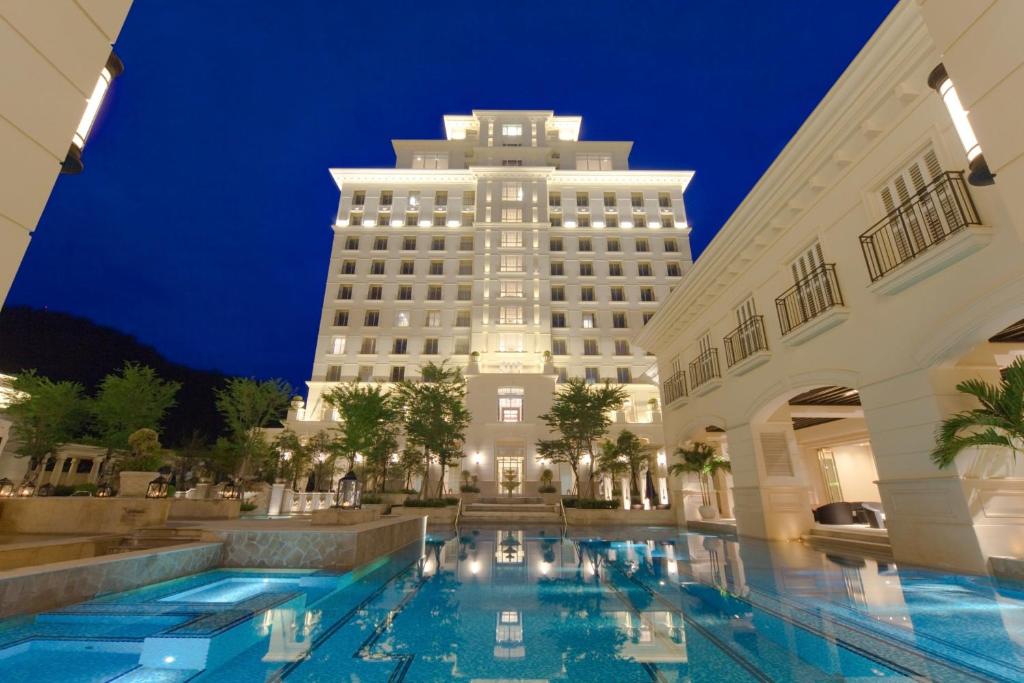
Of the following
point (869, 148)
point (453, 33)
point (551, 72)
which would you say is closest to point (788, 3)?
point (551, 72)

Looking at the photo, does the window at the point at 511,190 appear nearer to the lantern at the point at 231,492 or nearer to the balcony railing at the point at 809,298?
the lantern at the point at 231,492

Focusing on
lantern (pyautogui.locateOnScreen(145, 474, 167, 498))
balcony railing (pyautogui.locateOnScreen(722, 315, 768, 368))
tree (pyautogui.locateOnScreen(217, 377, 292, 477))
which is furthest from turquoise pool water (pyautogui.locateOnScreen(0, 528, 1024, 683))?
tree (pyautogui.locateOnScreen(217, 377, 292, 477))

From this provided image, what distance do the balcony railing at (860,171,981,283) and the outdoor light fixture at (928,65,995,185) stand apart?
3795mm

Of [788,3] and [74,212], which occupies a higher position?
[788,3]

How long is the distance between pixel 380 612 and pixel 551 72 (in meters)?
101

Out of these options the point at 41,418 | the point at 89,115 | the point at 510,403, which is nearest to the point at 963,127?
the point at 89,115

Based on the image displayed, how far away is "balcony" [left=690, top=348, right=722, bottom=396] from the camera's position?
44.3ft


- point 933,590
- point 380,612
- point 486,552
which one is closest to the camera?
point 380,612

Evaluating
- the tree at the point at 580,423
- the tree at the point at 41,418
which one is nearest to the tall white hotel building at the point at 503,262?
the tree at the point at 580,423

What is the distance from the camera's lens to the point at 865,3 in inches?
2596

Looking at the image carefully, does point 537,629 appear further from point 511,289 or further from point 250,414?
point 511,289

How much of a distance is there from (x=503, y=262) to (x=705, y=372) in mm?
24866

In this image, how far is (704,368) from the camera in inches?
565

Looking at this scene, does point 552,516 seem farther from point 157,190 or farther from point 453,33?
point 157,190
